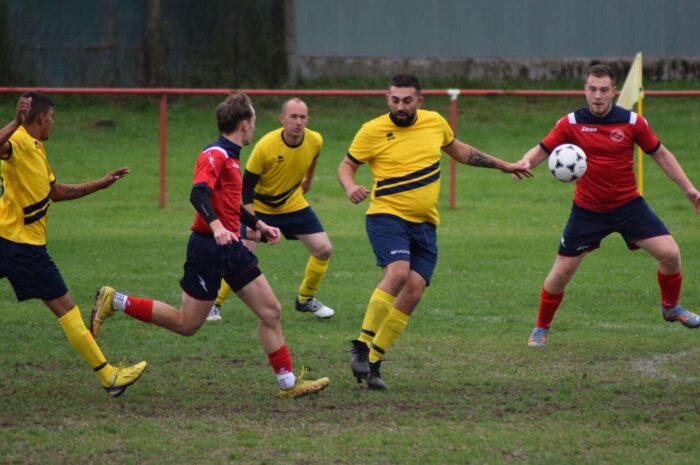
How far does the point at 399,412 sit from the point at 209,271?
1.45 metres

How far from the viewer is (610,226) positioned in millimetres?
8602

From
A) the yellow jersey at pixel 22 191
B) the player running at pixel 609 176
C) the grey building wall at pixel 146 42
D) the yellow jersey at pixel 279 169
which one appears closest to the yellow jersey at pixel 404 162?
the player running at pixel 609 176

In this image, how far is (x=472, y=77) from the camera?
25328 mm

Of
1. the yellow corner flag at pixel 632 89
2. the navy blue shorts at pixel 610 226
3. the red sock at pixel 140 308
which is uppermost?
the yellow corner flag at pixel 632 89

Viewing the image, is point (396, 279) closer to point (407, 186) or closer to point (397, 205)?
point (397, 205)

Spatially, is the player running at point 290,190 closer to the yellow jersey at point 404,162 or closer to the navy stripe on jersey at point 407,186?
the yellow jersey at point 404,162

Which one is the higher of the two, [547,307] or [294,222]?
[294,222]

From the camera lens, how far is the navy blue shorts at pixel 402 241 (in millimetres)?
7609

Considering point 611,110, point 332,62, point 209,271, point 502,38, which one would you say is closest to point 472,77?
point 502,38

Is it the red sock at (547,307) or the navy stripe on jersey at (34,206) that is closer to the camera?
the navy stripe on jersey at (34,206)

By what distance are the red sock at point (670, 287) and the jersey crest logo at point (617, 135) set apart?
1.12m

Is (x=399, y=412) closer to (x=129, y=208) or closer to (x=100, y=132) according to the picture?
(x=129, y=208)

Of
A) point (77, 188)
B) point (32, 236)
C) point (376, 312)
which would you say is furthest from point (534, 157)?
point (32, 236)

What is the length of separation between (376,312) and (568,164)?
181 cm
